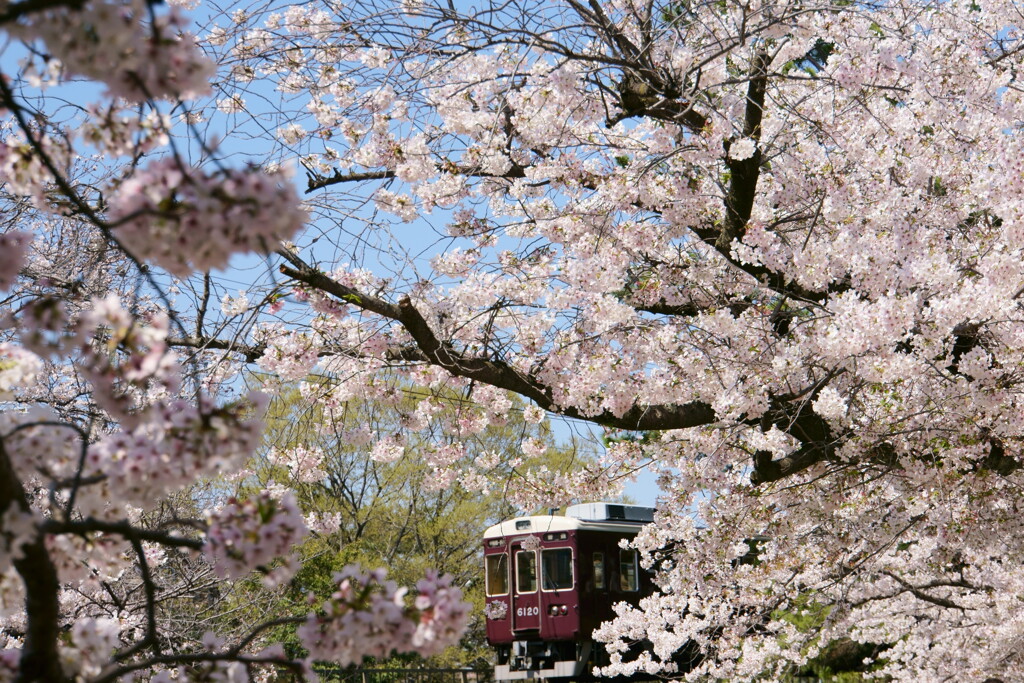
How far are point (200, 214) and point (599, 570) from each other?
13035 millimetres

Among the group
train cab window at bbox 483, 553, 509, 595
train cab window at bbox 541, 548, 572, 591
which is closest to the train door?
train cab window at bbox 541, 548, 572, 591

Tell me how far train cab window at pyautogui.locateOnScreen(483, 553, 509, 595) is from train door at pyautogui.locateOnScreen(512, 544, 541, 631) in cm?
32

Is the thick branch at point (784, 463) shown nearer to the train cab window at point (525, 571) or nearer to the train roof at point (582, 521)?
the train roof at point (582, 521)

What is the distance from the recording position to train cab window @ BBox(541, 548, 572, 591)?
14141 millimetres

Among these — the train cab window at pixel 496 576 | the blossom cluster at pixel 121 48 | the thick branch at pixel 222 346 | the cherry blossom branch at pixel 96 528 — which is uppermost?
the thick branch at pixel 222 346

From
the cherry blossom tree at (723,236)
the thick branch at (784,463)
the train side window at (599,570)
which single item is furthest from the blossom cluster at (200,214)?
the train side window at (599,570)

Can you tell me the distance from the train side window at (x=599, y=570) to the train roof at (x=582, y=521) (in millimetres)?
397

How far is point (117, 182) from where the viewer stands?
2.49m

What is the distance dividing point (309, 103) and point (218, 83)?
4.87 feet

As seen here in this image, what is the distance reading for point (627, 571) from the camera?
14859 millimetres

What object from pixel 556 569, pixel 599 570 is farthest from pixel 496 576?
pixel 599 570

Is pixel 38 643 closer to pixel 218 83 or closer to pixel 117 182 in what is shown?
pixel 117 182

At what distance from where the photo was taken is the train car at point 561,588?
1395cm

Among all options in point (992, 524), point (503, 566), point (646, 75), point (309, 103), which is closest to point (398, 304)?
point (309, 103)
